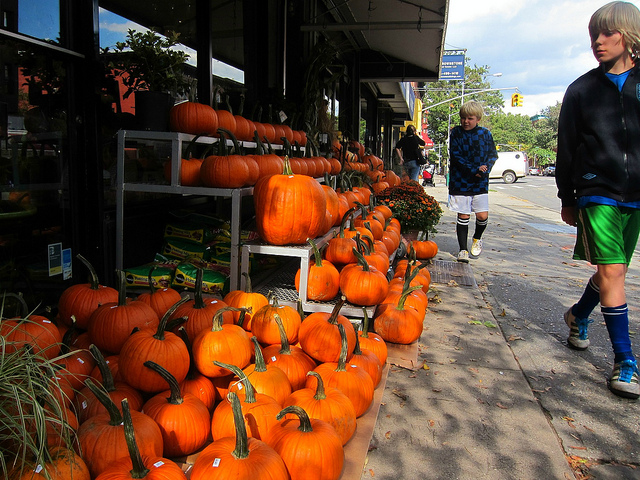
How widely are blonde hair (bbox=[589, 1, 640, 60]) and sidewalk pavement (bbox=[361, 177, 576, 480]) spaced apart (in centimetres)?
237

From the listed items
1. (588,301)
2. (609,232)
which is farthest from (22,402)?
(588,301)

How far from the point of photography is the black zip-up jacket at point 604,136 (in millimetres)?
3242

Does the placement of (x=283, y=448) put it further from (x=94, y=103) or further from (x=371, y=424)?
(x=94, y=103)

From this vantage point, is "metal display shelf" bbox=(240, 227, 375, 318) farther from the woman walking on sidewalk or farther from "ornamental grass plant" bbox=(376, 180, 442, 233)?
"ornamental grass plant" bbox=(376, 180, 442, 233)

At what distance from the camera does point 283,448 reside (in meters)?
1.84

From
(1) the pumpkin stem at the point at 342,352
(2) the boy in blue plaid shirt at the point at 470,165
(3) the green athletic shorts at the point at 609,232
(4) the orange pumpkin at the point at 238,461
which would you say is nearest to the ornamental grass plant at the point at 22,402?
(4) the orange pumpkin at the point at 238,461

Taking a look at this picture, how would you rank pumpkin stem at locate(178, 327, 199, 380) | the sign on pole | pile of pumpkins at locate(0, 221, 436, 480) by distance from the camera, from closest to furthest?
pile of pumpkins at locate(0, 221, 436, 480) < pumpkin stem at locate(178, 327, 199, 380) < the sign on pole

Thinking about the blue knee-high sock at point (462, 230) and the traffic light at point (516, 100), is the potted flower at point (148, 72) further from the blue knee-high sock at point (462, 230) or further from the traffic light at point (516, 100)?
the traffic light at point (516, 100)

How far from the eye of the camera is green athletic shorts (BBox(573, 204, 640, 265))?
10.6 ft

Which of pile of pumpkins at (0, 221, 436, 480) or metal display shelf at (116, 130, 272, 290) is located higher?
metal display shelf at (116, 130, 272, 290)

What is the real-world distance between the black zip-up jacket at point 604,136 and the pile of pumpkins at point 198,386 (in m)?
A: 1.90

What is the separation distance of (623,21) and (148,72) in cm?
333

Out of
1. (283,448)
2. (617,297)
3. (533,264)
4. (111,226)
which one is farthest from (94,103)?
(533,264)

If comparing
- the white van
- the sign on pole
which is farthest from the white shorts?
the white van
